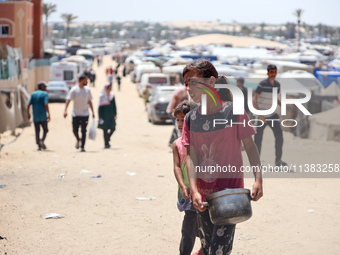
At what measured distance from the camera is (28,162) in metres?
11.0

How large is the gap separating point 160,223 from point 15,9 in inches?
1315

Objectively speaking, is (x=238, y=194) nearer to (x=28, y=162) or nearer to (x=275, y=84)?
(x=275, y=84)

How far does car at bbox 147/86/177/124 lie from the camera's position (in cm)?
2212

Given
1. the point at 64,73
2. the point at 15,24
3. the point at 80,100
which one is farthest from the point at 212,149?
the point at 15,24

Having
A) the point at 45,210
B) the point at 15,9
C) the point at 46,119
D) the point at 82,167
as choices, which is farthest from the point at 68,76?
the point at 45,210

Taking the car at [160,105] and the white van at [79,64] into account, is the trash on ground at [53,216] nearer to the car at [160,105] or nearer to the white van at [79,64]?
the car at [160,105]

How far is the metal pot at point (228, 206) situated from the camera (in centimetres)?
373

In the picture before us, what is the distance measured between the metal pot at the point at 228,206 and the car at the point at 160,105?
1830 cm

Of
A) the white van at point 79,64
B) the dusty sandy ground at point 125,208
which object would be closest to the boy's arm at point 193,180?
the dusty sandy ground at point 125,208

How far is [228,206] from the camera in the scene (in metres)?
3.72

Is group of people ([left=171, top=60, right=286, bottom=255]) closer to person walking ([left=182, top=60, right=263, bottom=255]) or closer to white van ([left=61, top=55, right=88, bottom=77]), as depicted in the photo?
person walking ([left=182, top=60, right=263, bottom=255])

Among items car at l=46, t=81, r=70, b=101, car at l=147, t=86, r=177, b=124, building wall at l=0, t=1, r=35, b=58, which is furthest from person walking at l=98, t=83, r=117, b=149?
building wall at l=0, t=1, r=35, b=58

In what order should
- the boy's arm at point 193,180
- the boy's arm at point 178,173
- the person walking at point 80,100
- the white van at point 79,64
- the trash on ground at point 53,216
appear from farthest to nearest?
the white van at point 79,64 < the person walking at point 80,100 < the trash on ground at point 53,216 < the boy's arm at point 178,173 < the boy's arm at point 193,180

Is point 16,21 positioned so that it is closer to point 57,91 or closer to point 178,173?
point 57,91
